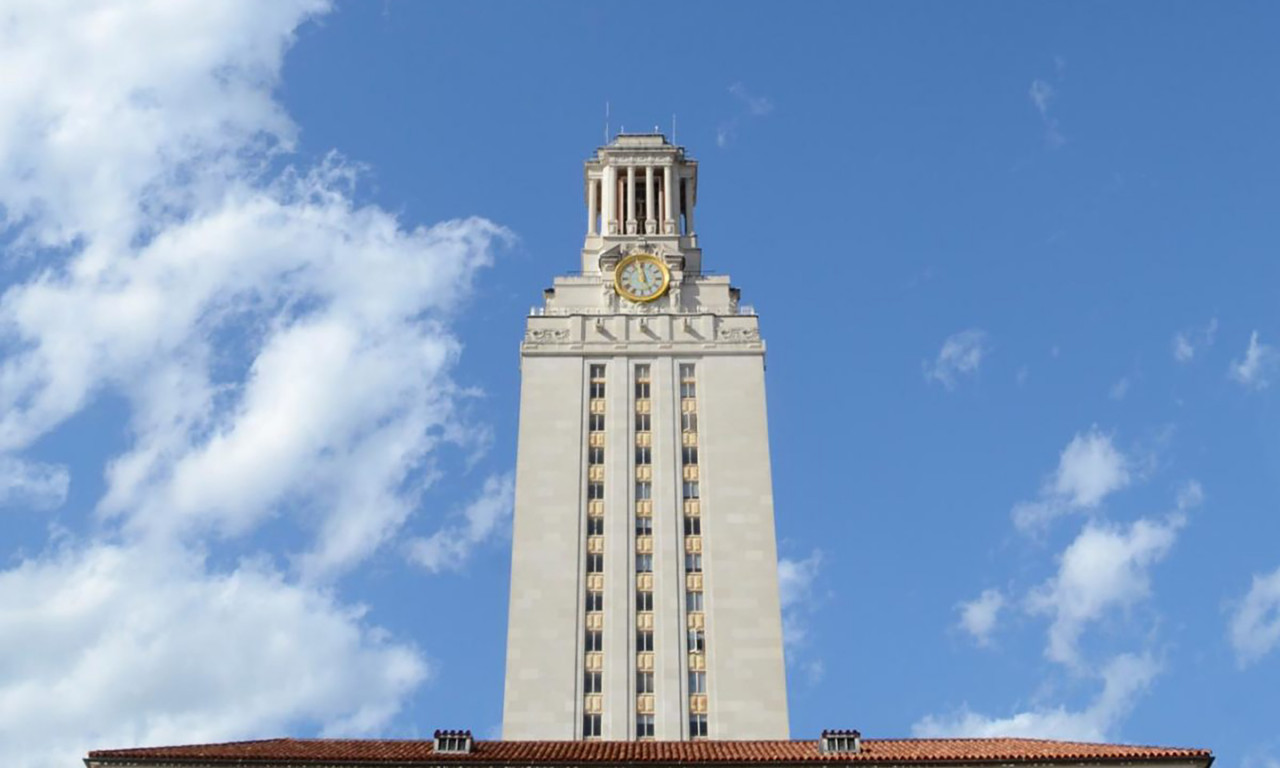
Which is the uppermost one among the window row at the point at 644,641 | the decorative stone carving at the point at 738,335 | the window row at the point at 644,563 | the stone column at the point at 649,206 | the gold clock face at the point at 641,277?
the stone column at the point at 649,206

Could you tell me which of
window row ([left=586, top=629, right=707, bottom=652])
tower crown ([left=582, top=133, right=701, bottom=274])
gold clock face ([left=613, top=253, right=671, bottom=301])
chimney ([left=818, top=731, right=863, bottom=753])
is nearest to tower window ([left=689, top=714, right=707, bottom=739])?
window row ([left=586, top=629, right=707, bottom=652])

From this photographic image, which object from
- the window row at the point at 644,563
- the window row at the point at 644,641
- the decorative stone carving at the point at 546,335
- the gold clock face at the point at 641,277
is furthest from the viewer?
the gold clock face at the point at 641,277

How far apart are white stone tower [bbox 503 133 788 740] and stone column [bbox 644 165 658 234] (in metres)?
1.79

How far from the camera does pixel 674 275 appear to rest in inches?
3760

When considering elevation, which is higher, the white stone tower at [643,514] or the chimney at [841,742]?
the white stone tower at [643,514]

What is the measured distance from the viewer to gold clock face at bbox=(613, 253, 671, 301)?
310 ft

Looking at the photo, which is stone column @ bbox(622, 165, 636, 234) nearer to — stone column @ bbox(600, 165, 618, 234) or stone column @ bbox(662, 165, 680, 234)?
stone column @ bbox(600, 165, 618, 234)

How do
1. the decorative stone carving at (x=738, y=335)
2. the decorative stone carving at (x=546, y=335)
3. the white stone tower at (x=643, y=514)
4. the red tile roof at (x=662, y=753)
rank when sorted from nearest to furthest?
the red tile roof at (x=662, y=753) → the white stone tower at (x=643, y=514) → the decorative stone carving at (x=738, y=335) → the decorative stone carving at (x=546, y=335)

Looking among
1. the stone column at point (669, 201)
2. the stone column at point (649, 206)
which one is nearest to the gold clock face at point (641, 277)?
the stone column at point (649, 206)

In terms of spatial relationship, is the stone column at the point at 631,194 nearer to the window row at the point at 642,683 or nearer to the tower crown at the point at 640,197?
the tower crown at the point at 640,197

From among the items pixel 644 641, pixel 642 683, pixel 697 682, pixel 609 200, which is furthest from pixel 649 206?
pixel 697 682

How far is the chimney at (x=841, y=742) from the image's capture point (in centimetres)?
5531

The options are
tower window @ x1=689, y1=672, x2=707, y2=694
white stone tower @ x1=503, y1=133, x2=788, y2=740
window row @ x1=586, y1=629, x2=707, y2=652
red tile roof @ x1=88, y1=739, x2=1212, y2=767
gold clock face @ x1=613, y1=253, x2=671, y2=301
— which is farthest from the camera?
gold clock face @ x1=613, y1=253, x2=671, y2=301

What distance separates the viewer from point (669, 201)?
10225cm
